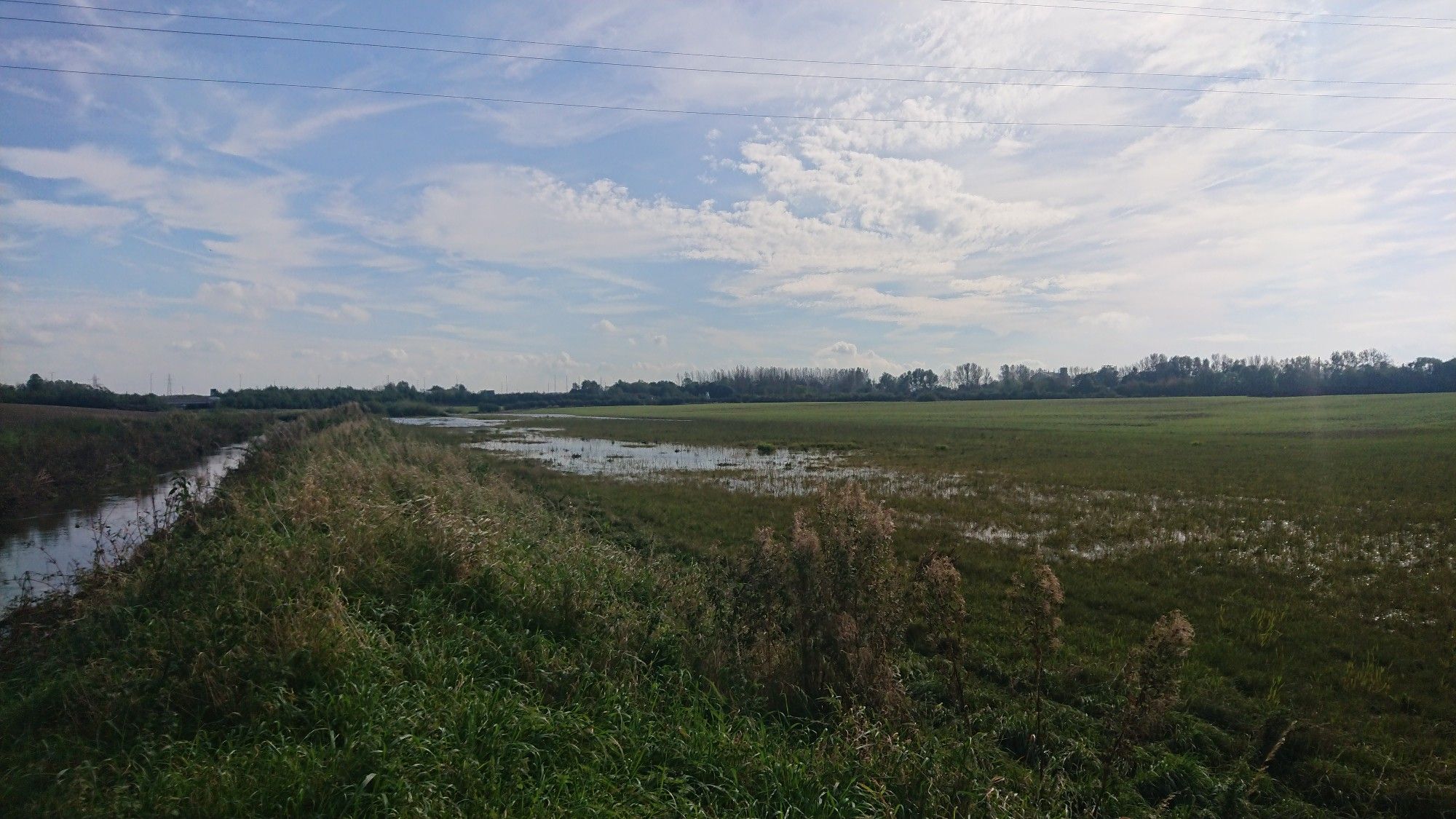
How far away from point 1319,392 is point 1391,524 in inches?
4781

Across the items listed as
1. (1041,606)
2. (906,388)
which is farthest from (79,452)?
(906,388)

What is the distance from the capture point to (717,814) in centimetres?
453

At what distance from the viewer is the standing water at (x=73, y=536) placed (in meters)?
11.5

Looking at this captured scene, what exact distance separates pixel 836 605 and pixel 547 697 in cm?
281

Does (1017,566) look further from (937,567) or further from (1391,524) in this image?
(1391,524)

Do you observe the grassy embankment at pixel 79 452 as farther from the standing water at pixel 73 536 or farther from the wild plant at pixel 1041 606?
the wild plant at pixel 1041 606

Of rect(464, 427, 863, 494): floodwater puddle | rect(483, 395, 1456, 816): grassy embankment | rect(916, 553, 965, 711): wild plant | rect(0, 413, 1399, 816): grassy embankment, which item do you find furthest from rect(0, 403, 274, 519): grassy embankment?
rect(916, 553, 965, 711): wild plant

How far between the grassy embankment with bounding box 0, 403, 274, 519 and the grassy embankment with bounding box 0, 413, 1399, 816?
2052 cm

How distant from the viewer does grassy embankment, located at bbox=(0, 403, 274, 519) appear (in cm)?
2362

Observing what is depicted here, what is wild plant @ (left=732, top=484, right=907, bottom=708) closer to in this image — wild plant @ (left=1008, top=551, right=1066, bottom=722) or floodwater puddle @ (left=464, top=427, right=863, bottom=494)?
wild plant @ (left=1008, top=551, right=1066, bottom=722)

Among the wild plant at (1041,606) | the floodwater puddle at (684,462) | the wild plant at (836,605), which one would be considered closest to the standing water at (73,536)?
the wild plant at (836,605)

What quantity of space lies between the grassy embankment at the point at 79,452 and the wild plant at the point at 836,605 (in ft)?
87.0

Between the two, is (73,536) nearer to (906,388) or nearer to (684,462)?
(684,462)

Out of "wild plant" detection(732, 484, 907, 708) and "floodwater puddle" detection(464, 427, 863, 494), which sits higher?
"wild plant" detection(732, 484, 907, 708)
